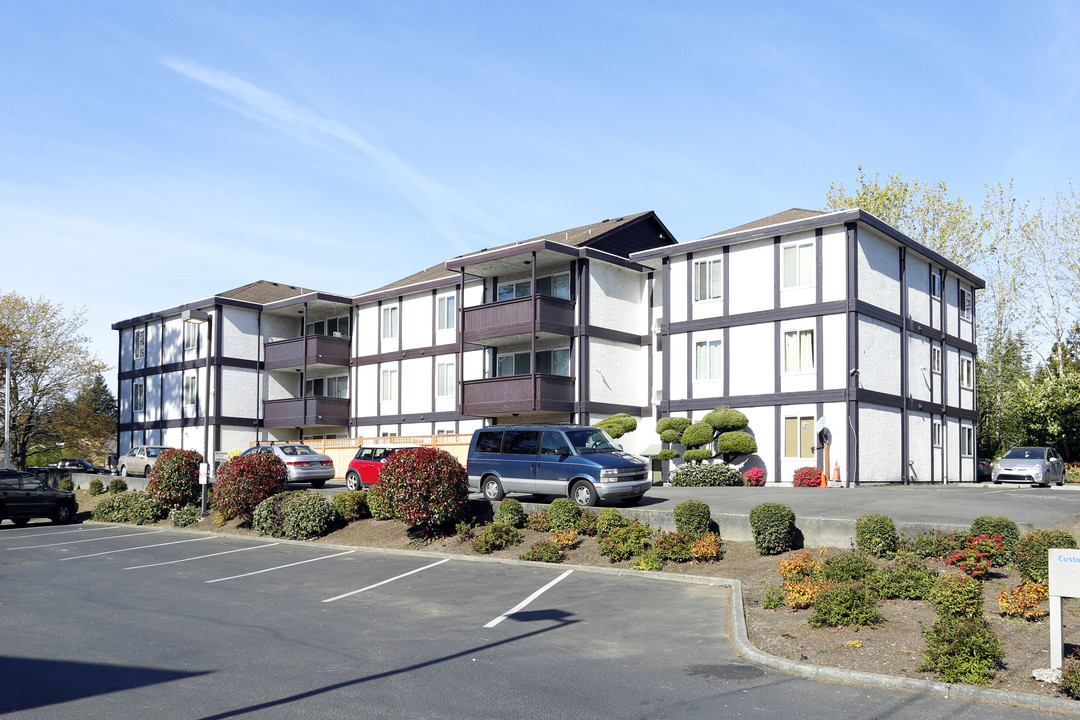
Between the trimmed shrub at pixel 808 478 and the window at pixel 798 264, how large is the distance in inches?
243

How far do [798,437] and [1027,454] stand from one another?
34.4ft

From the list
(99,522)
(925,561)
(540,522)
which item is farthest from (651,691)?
(99,522)

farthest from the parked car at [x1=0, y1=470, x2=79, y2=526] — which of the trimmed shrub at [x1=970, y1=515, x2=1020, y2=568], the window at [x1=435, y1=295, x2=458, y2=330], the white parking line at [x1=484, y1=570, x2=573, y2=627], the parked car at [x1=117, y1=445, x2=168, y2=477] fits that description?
the trimmed shrub at [x1=970, y1=515, x2=1020, y2=568]

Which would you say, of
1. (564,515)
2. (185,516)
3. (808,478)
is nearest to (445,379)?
(185,516)

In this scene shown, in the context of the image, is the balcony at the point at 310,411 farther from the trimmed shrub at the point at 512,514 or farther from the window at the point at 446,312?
the trimmed shrub at the point at 512,514

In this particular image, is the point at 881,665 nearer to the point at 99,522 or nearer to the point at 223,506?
the point at 223,506

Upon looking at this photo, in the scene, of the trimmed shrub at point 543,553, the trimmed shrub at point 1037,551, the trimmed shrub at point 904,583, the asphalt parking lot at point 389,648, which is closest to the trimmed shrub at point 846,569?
the trimmed shrub at point 904,583

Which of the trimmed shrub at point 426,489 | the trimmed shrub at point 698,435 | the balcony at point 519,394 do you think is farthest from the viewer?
the balcony at point 519,394

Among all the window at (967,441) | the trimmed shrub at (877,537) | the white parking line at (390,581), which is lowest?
the white parking line at (390,581)

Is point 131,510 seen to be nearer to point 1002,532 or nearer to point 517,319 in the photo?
point 517,319

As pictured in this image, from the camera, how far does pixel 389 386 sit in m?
43.1

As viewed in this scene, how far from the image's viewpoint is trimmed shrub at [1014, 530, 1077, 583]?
1202 cm

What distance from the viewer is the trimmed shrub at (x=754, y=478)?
29766 mm

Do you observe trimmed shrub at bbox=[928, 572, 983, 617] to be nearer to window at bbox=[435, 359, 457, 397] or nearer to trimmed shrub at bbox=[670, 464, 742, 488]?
trimmed shrub at bbox=[670, 464, 742, 488]
